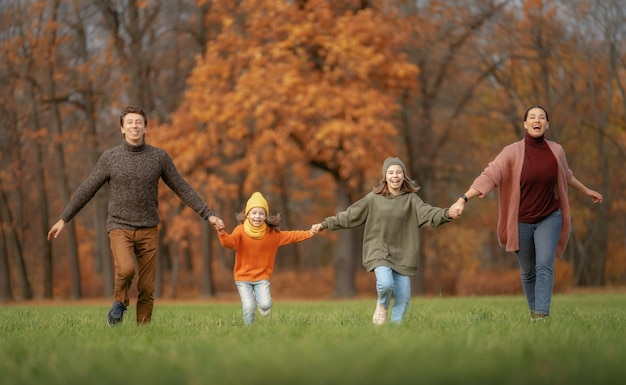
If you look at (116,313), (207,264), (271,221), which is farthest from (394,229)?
(207,264)

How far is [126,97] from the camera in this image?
30.9 meters

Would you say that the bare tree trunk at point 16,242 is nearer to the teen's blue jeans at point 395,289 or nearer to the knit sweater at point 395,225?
the knit sweater at point 395,225

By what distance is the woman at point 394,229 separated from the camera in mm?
9125

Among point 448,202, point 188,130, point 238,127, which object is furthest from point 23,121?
point 448,202

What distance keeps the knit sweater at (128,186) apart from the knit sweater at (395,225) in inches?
83.0

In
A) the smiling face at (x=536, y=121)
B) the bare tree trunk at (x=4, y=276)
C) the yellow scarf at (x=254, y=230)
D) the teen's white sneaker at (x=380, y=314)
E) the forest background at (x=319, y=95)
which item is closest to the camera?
the teen's white sneaker at (x=380, y=314)

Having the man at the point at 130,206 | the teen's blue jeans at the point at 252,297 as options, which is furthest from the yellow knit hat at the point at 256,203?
the teen's blue jeans at the point at 252,297

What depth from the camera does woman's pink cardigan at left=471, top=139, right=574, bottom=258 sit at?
31.5 ft

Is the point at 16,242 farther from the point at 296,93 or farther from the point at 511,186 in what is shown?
the point at 511,186

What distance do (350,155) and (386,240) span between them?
15.3m

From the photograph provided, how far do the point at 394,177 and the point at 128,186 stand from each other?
2.74m

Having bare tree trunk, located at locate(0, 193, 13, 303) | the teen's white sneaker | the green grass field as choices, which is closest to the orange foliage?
bare tree trunk, located at locate(0, 193, 13, 303)

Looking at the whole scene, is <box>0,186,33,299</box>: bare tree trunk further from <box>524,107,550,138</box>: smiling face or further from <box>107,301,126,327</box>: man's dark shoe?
<box>524,107,550,138</box>: smiling face

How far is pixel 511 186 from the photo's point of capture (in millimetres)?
9727
